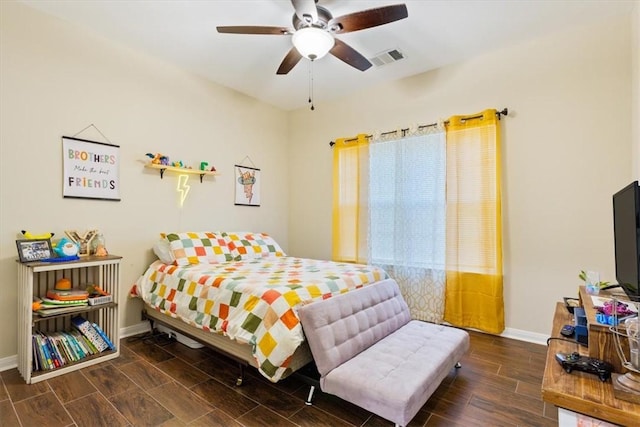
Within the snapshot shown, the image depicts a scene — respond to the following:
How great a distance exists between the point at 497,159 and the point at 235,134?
3.03 m

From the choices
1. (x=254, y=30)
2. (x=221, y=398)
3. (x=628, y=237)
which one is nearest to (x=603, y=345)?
(x=628, y=237)

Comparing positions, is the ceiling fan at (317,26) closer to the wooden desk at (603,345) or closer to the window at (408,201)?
the window at (408,201)

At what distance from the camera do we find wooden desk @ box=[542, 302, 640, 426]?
3.15ft

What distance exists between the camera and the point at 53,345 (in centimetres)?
233

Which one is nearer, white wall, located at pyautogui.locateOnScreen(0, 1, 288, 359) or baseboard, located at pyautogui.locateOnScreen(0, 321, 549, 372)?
white wall, located at pyautogui.locateOnScreen(0, 1, 288, 359)

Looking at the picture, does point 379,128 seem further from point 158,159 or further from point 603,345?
point 603,345

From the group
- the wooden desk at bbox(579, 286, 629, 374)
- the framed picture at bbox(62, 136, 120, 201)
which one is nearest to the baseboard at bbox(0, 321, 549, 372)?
the framed picture at bbox(62, 136, 120, 201)

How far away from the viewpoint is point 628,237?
131cm

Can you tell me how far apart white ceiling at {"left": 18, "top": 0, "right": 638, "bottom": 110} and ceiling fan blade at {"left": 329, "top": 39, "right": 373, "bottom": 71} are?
1.03ft

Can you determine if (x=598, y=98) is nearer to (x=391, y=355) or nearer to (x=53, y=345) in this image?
(x=391, y=355)

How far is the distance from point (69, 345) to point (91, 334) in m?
0.16

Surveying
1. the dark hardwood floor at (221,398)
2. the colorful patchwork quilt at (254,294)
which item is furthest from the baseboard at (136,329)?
the dark hardwood floor at (221,398)

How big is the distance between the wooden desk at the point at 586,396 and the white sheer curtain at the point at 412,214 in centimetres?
210

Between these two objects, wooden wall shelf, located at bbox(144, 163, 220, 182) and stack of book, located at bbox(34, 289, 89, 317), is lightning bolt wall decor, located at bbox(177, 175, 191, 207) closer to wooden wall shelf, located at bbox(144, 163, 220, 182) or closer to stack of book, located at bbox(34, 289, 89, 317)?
wooden wall shelf, located at bbox(144, 163, 220, 182)
